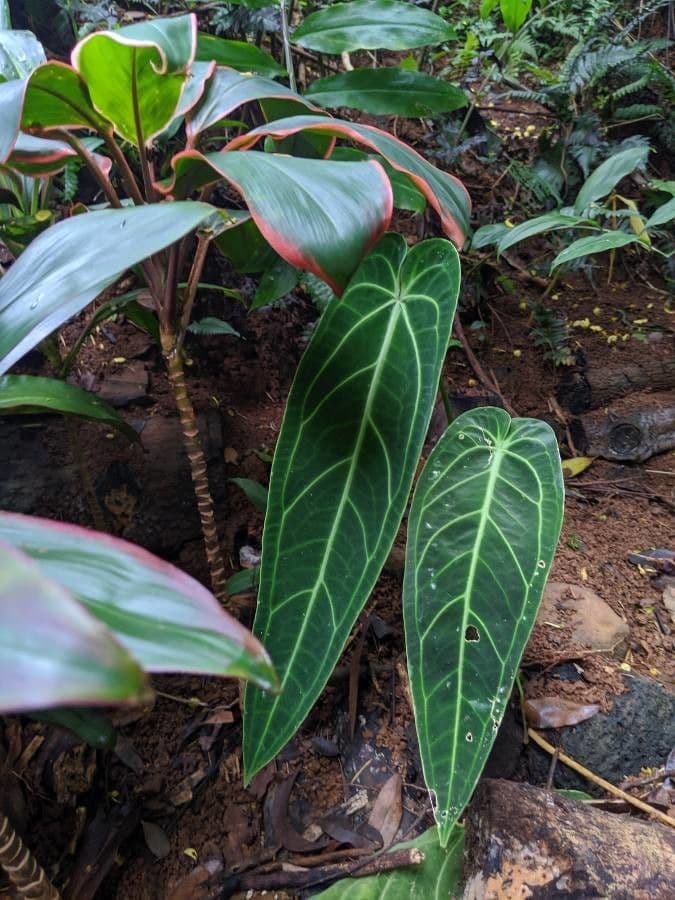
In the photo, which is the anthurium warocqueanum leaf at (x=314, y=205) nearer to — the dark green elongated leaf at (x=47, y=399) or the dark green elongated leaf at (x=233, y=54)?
the dark green elongated leaf at (x=47, y=399)

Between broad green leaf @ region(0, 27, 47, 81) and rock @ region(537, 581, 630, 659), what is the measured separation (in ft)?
4.03

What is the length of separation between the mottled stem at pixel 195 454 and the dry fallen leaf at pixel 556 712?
20.7 inches

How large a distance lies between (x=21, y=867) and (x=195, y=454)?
0.50 meters

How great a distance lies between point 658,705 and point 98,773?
881 mm

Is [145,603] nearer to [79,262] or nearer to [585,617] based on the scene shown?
[79,262]

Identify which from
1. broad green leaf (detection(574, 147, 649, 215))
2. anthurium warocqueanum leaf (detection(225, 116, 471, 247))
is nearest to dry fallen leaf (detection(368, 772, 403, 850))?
anthurium warocqueanum leaf (detection(225, 116, 471, 247))

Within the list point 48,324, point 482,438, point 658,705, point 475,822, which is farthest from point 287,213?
point 658,705

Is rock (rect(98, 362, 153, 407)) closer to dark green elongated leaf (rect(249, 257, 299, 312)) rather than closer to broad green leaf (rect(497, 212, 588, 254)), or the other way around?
dark green elongated leaf (rect(249, 257, 299, 312))

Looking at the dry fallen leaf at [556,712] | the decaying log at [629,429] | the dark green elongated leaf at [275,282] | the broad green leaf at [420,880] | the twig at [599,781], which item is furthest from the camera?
the decaying log at [629,429]

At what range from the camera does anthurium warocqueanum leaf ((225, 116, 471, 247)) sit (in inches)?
24.8

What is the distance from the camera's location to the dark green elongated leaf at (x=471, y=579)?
64 cm

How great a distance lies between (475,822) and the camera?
0.67m

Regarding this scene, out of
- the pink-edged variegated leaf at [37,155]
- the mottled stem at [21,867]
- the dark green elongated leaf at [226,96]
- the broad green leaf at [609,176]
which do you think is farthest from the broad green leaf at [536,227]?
the mottled stem at [21,867]

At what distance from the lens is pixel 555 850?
617 millimetres
